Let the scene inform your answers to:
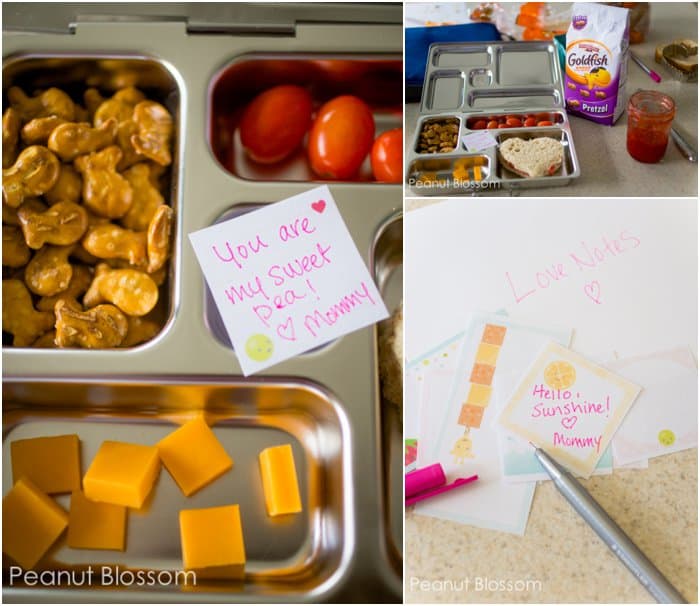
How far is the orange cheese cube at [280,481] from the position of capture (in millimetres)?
934

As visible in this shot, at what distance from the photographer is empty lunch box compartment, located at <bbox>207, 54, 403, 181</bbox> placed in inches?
42.4

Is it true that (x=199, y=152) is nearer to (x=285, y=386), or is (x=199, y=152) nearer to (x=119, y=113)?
(x=119, y=113)

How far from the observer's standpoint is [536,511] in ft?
2.63

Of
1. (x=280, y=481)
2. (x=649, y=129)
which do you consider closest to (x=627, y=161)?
(x=649, y=129)

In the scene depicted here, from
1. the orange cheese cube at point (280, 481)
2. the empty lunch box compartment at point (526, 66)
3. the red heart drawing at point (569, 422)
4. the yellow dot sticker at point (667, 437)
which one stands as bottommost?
the orange cheese cube at point (280, 481)

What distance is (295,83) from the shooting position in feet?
3.74

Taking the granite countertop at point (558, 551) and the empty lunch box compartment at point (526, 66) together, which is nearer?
the granite countertop at point (558, 551)

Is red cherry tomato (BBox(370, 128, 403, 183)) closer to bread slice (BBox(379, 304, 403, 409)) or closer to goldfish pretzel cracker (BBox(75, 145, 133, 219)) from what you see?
bread slice (BBox(379, 304, 403, 409))

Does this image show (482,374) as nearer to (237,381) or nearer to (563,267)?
(563,267)

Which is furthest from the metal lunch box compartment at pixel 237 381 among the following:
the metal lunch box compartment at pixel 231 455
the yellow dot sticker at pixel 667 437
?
the yellow dot sticker at pixel 667 437

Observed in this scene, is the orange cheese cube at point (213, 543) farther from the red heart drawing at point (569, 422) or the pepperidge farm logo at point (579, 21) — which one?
the pepperidge farm logo at point (579, 21)

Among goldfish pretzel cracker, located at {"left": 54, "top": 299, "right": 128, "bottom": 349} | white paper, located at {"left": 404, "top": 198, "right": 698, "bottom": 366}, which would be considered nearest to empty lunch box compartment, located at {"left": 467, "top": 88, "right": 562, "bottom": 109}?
white paper, located at {"left": 404, "top": 198, "right": 698, "bottom": 366}

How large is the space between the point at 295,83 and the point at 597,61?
0.47m

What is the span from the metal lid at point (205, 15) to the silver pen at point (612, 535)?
2.23ft
